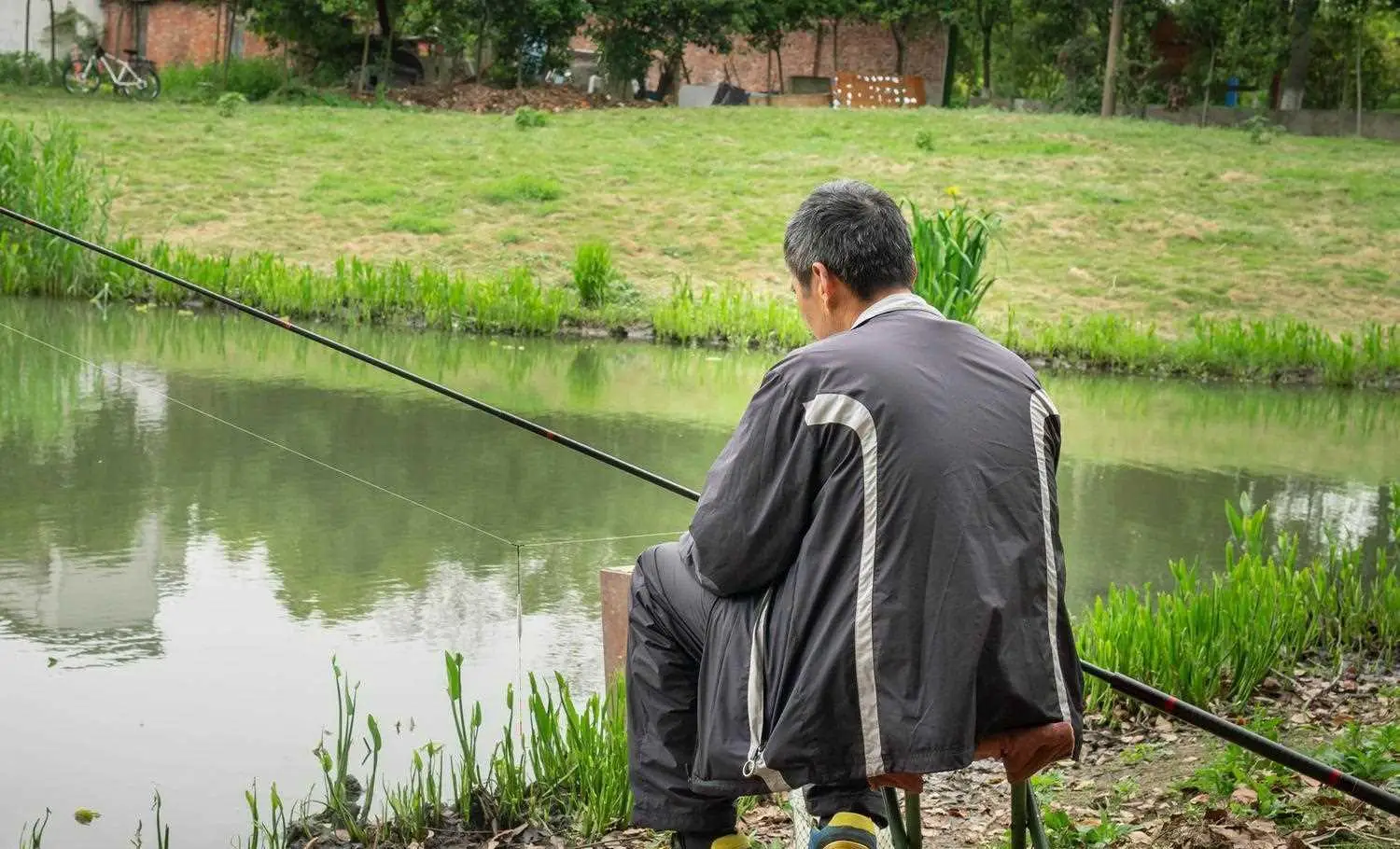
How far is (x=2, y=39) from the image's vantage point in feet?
104

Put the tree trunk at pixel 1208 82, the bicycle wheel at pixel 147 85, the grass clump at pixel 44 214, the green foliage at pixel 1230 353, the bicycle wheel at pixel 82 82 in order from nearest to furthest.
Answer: the grass clump at pixel 44 214
the green foliage at pixel 1230 353
the bicycle wheel at pixel 82 82
the bicycle wheel at pixel 147 85
the tree trunk at pixel 1208 82

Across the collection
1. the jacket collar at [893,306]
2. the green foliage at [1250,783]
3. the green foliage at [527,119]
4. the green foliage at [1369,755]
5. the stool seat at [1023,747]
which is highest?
the green foliage at [527,119]

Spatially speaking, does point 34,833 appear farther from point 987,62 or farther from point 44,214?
point 987,62

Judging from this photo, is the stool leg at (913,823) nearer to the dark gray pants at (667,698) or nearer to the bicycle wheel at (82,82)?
the dark gray pants at (667,698)

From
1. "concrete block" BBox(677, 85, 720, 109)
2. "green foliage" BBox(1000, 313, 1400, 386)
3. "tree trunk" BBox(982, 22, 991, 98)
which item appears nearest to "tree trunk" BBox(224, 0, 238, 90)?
"concrete block" BBox(677, 85, 720, 109)

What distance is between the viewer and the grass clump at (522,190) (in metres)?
18.0

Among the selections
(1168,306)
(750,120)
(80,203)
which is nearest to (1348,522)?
(1168,306)

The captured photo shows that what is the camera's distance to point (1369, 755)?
3.57m

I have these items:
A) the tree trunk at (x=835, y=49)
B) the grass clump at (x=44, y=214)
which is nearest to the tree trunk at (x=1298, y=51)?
the tree trunk at (x=835, y=49)

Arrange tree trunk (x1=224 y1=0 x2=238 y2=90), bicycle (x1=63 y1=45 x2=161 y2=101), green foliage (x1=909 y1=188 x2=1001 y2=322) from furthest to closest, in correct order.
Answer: tree trunk (x1=224 y1=0 x2=238 y2=90)
bicycle (x1=63 y1=45 x2=161 y2=101)
green foliage (x1=909 y1=188 x2=1001 y2=322)

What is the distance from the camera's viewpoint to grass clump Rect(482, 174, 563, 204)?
1797 cm

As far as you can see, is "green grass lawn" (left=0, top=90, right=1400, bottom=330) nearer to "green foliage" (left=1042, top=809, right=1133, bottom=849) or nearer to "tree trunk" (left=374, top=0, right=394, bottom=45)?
"tree trunk" (left=374, top=0, right=394, bottom=45)

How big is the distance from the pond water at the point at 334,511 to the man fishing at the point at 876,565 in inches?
58.3

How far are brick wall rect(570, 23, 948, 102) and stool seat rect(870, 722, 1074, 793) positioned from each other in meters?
33.1
